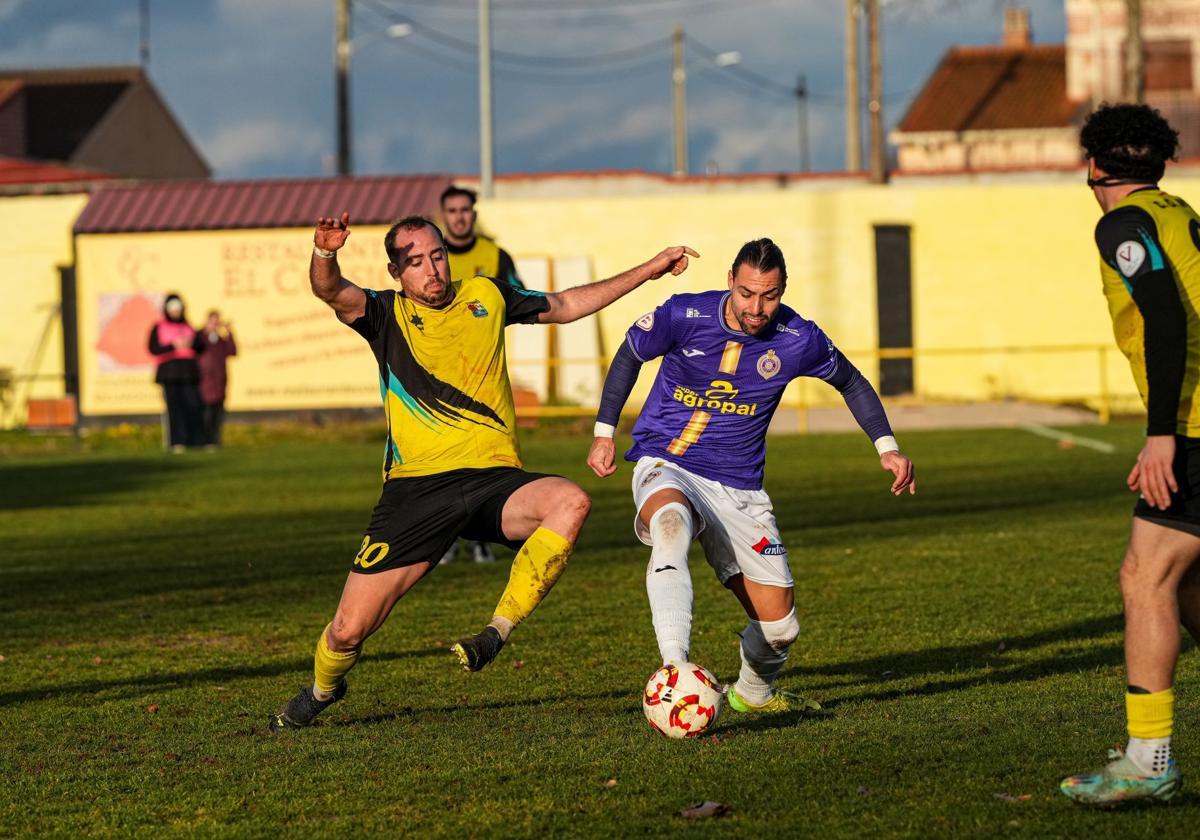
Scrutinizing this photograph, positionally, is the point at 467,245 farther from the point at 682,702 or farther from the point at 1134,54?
the point at 1134,54

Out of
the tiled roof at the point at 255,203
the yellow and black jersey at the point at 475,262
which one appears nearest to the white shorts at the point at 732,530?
the yellow and black jersey at the point at 475,262

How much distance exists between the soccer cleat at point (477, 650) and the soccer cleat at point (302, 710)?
0.85m

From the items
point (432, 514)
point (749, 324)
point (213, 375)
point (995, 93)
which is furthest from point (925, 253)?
point (432, 514)

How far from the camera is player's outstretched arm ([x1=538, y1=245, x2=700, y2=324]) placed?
7.74 m

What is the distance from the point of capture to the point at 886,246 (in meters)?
35.3

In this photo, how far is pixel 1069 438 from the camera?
26656 millimetres

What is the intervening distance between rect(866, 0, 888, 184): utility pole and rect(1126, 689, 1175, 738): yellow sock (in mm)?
31052

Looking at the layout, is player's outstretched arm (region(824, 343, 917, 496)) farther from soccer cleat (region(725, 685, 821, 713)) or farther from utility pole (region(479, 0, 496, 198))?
utility pole (region(479, 0, 496, 198))

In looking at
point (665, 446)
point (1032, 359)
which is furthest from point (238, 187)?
point (665, 446)

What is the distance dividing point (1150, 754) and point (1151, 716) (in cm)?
11

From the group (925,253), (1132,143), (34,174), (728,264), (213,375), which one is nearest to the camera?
(1132,143)

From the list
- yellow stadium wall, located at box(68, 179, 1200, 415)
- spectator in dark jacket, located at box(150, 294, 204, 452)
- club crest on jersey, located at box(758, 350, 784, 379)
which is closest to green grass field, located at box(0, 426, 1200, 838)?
club crest on jersey, located at box(758, 350, 784, 379)

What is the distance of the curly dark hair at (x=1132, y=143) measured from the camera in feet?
18.4

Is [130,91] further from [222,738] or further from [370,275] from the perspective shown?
[222,738]
